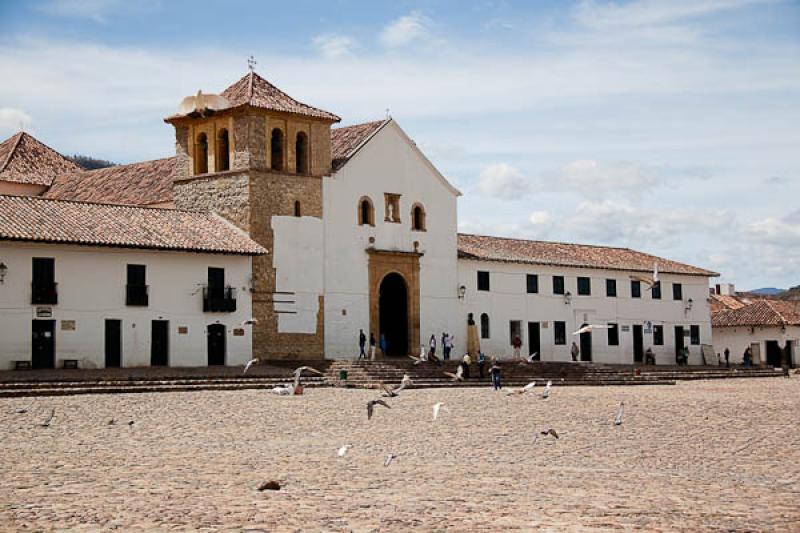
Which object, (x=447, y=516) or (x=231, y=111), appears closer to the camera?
(x=447, y=516)

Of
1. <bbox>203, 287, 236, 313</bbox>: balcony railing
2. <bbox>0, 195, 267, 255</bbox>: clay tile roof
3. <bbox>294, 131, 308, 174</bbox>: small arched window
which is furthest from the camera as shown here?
<bbox>294, 131, 308, 174</bbox>: small arched window

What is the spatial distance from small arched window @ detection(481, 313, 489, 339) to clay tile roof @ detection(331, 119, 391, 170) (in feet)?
26.9

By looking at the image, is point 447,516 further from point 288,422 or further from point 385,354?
point 385,354

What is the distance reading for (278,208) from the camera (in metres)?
37.7

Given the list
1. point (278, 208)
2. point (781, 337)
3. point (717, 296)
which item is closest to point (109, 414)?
point (278, 208)

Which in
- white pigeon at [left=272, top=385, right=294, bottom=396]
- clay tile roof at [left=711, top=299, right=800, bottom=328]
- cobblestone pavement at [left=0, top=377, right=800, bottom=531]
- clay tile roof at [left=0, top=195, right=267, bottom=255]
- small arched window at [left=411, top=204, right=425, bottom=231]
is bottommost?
cobblestone pavement at [left=0, top=377, right=800, bottom=531]

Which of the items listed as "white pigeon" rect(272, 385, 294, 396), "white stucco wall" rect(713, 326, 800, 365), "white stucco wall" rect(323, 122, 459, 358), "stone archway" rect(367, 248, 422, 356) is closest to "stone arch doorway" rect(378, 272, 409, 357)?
"stone archway" rect(367, 248, 422, 356)

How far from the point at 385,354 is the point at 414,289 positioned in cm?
263

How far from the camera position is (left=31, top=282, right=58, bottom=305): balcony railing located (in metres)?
31.4

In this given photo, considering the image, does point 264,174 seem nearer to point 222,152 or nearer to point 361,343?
point 222,152

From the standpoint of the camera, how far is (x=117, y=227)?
34094 mm

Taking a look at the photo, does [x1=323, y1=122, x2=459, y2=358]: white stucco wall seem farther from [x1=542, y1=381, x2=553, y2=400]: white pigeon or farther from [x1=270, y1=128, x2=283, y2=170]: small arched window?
[x1=542, y1=381, x2=553, y2=400]: white pigeon

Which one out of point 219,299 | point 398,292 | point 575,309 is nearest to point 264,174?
point 219,299

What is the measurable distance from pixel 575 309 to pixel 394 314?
365 inches
